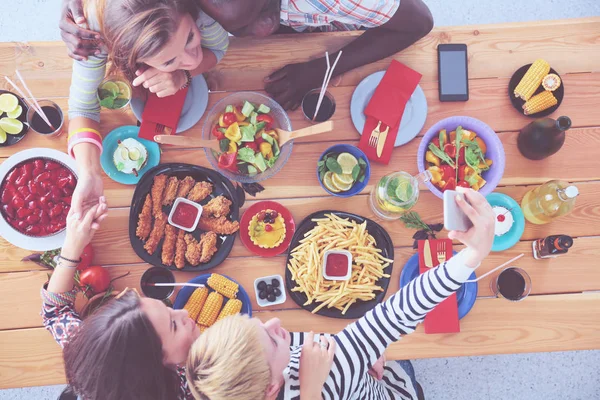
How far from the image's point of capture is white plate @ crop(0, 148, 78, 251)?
1701mm

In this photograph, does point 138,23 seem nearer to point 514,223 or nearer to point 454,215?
point 454,215

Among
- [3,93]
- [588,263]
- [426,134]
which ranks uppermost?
[3,93]

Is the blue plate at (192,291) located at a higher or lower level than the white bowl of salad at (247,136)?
lower

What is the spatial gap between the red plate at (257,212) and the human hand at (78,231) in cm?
59

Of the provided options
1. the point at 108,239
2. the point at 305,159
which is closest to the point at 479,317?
the point at 305,159

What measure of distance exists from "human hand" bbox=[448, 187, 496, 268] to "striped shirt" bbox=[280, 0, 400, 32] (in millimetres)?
790

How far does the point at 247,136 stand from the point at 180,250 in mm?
570

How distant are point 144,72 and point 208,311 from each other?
992 millimetres

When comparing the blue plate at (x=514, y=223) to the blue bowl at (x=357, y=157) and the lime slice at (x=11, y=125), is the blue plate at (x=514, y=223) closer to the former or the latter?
the blue bowl at (x=357, y=157)

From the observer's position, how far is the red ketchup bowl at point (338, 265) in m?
1.79

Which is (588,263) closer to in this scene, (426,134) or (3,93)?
(426,134)

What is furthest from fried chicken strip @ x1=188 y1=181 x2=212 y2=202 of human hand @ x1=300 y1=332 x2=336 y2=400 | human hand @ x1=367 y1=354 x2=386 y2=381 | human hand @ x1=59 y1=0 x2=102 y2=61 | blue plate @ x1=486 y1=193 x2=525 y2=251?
blue plate @ x1=486 y1=193 x2=525 y2=251

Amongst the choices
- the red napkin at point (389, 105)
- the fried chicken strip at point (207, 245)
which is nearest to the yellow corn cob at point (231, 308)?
the fried chicken strip at point (207, 245)

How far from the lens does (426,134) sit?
1828mm
